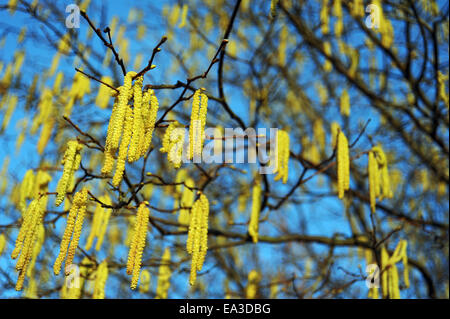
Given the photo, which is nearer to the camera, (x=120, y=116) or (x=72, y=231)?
(x=120, y=116)

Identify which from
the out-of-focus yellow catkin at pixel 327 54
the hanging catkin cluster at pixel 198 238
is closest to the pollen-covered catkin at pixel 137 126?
the hanging catkin cluster at pixel 198 238

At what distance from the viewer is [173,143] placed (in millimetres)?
1936

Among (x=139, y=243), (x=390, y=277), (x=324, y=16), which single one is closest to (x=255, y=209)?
(x=390, y=277)

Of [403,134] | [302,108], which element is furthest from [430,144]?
[302,108]

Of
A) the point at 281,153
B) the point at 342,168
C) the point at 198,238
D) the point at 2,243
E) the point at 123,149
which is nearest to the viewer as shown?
the point at 123,149

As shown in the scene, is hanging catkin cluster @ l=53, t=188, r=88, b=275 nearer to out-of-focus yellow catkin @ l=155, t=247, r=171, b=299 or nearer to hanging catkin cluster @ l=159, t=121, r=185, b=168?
hanging catkin cluster @ l=159, t=121, r=185, b=168

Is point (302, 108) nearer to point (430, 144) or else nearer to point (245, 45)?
point (245, 45)

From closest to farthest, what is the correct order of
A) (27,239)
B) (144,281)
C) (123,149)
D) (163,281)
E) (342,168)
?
(123,149) → (27,239) → (342,168) → (163,281) → (144,281)

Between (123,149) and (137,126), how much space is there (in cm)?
10

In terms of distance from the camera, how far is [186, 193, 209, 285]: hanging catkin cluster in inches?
72.0

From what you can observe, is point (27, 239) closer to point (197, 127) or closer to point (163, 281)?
point (197, 127)

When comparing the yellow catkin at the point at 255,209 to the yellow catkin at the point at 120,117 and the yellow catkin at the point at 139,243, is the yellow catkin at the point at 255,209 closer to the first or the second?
the yellow catkin at the point at 139,243

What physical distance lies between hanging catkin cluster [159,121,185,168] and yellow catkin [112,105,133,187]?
1.00 ft

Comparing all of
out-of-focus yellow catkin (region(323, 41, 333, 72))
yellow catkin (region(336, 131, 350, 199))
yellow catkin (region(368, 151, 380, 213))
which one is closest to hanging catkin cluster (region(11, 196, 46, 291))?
yellow catkin (region(336, 131, 350, 199))
